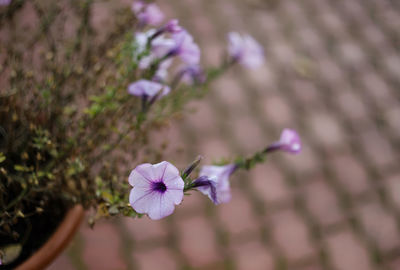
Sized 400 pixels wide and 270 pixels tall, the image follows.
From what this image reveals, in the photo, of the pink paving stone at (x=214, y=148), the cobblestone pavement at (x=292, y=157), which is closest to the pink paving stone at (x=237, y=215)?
the cobblestone pavement at (x=292, y=157)

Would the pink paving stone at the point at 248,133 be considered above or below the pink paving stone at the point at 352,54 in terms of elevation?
below

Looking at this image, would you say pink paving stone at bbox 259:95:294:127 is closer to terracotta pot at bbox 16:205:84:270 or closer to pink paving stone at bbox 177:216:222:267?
pink paving stone at bbox 177:216:222:267

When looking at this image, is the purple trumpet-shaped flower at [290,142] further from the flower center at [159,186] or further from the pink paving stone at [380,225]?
the pink paving stone at [380,225]

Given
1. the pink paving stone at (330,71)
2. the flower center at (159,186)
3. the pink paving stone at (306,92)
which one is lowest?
the pink paving stone at (306,92)

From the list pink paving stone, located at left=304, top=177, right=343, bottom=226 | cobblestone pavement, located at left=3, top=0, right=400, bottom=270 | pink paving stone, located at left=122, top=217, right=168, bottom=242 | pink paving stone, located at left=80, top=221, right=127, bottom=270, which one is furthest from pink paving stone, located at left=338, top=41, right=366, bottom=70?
pink paving stone, located at left=80, top=221, right=127, bottom=270

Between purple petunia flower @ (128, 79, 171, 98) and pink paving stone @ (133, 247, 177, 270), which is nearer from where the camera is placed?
purple petunia flower @ (128, 79, 171, 98)

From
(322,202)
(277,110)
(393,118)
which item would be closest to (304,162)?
(322,202)
